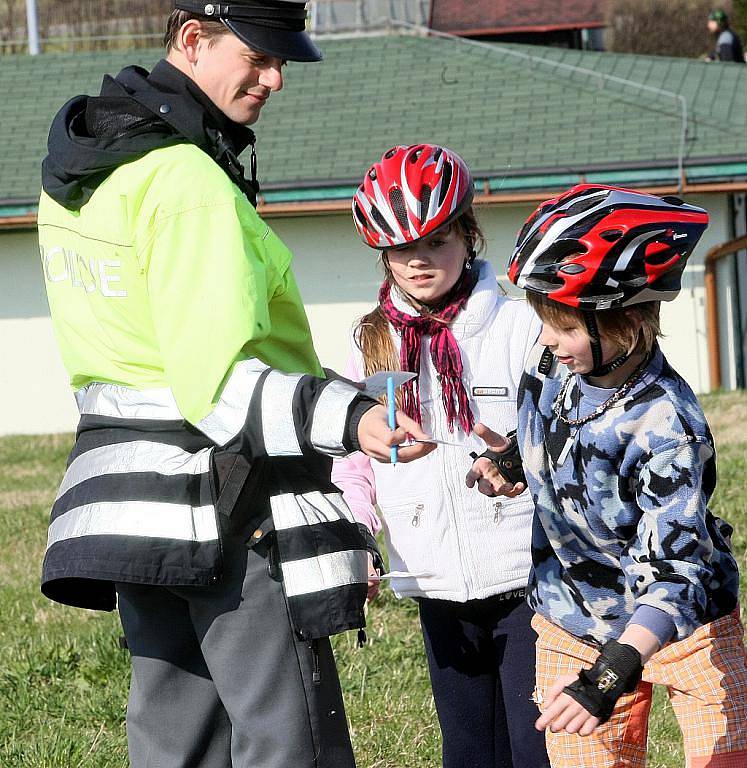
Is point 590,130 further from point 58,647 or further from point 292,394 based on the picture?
point 292,394

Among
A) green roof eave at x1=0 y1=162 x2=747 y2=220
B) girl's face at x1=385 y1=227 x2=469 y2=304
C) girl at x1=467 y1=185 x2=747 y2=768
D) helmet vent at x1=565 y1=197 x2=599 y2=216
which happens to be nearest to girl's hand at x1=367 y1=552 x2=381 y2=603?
girl at x1=467 y1=185 x2=747 y2=768

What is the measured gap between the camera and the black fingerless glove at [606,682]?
2.69 m

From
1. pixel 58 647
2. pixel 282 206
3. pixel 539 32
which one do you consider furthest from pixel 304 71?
pixel 58 647

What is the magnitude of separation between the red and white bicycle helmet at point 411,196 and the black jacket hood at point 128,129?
89cm

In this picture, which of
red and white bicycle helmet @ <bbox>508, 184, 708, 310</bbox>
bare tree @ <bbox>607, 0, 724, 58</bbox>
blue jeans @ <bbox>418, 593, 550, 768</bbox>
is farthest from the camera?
bare tree @ <bbox>607, 0, 724, 58</bbox>

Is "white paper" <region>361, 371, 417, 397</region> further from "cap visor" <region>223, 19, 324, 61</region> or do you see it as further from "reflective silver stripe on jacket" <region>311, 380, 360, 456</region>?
"cap visor" <region>223, 19, 324, 61</region>

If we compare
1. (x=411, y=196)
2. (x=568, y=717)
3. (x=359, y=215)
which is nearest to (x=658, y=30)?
(x=359, y=215)

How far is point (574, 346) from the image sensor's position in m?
3.16

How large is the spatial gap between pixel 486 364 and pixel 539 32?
95.8 feet

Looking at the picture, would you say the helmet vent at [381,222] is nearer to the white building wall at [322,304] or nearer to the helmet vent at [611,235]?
the helmet vent at [611,235]

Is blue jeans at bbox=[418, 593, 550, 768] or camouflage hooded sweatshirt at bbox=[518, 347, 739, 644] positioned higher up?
camouflage hooded sweatshirt at bbox=[518, 347, 739, 644]

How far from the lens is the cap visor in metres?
3.00

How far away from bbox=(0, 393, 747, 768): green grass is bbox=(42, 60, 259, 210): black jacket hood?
2.74m

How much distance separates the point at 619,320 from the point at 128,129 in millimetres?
1297
